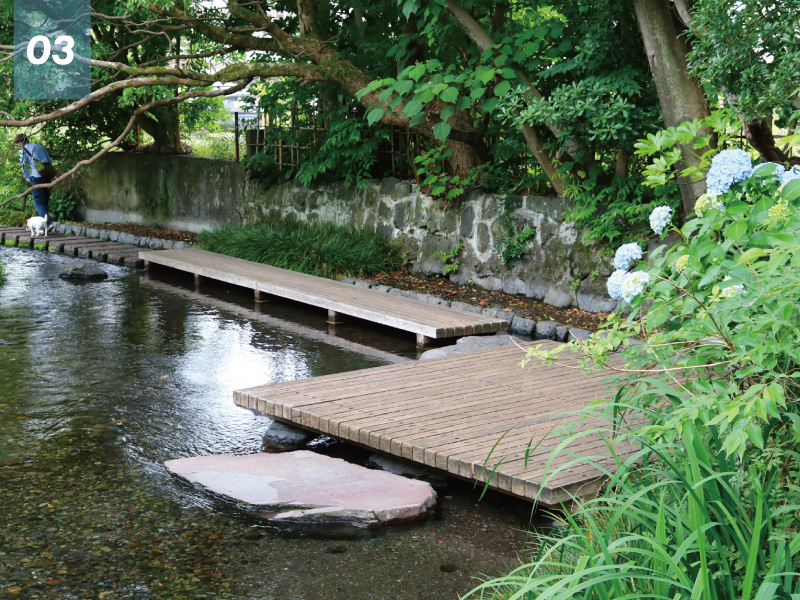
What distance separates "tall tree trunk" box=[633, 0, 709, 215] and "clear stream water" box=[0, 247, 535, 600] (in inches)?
114

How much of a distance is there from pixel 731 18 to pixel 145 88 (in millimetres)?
6381

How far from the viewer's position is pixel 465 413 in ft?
16.3

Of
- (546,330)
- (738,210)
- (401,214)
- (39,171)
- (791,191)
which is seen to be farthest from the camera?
(39,171)

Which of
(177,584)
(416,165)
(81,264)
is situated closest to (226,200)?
(81,264)

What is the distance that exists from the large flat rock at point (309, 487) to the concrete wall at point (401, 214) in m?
4.27

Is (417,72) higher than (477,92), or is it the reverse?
(417,72)

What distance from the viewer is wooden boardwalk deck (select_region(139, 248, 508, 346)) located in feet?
24.8

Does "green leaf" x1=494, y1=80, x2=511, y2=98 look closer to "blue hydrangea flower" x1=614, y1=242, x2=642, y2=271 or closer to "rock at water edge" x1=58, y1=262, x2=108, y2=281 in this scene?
"blue hydrangea flower" x1=614, y1=242, x2=642, y2=271

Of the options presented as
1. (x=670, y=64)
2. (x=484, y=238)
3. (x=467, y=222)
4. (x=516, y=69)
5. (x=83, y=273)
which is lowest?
(x=83, y=273)

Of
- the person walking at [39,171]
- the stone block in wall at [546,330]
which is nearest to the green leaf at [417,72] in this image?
the stone block in wall at [546,330]

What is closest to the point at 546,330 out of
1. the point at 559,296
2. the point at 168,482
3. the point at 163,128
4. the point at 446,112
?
the point at 559,296

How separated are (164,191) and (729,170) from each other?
12.0m

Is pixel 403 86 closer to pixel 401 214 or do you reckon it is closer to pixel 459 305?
pixel 459 305

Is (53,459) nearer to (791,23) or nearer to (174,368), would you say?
(174,368)
